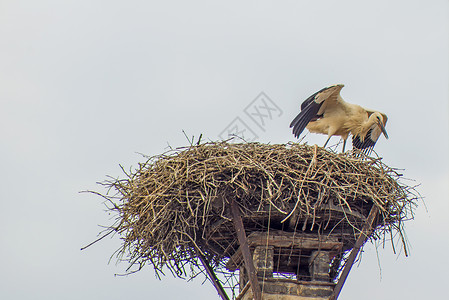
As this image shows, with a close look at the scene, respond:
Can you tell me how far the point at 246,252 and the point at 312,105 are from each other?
2.86 m

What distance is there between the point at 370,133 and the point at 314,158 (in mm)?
2759

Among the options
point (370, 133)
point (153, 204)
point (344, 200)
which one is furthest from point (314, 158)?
point (370, 133)

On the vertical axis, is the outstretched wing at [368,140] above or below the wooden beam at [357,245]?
above

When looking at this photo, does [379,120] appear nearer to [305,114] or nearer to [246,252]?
[305,114]

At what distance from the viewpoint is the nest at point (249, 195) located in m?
8.82

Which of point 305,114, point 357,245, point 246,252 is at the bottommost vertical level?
point 357,245

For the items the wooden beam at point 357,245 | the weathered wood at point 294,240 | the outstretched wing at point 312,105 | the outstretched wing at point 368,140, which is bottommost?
the wooden beam at point 357,245

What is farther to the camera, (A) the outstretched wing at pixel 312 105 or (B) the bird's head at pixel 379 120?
(B) the bird's head at pixel 379 120

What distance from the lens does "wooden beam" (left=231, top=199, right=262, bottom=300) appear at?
28.9 feet

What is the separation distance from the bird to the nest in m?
1.80

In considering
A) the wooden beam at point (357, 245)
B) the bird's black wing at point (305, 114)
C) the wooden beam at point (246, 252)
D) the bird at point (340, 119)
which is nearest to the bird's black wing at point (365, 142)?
the bird at point (340, 119)

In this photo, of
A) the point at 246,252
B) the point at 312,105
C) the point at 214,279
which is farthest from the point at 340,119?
the point at 246,252

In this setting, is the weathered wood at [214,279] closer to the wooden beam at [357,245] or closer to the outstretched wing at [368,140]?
the wooden beam at [357,245]

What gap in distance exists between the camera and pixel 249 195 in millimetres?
8945
